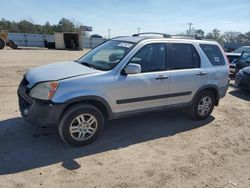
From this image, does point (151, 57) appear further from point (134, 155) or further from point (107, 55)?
point (134, 155)

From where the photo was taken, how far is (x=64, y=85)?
3.84m

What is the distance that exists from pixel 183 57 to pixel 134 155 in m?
2.32

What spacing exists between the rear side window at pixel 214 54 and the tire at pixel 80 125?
113 inches

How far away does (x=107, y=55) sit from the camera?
4.84 metres

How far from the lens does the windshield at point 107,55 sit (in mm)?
4453

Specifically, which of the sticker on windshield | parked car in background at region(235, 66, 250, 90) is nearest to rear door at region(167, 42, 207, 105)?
the sticker on windshield

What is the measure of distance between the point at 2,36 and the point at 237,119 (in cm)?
2661

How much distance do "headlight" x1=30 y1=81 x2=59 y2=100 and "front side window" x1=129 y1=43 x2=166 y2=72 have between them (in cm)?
147

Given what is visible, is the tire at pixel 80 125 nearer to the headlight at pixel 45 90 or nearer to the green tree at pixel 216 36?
the headlight at pixel 45 90

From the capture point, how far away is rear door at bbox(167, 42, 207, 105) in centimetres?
500

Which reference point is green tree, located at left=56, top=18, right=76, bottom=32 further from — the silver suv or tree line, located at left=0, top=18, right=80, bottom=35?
the silver suv

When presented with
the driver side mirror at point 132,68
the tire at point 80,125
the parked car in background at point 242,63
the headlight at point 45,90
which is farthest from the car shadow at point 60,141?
the parked car in background at point 242,63

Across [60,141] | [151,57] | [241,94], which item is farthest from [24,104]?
[241,94]

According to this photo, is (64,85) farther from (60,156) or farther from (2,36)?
(2,36)
